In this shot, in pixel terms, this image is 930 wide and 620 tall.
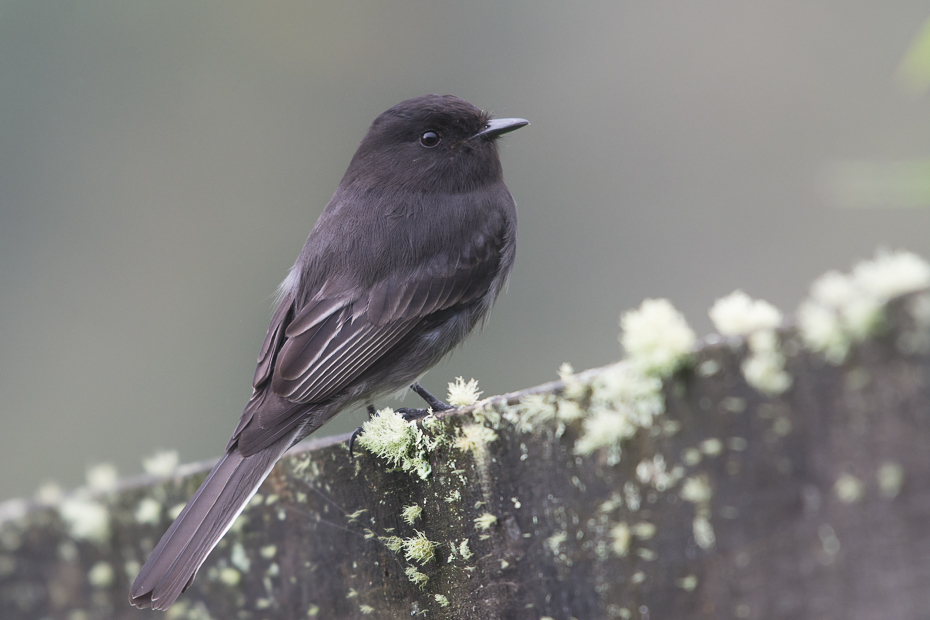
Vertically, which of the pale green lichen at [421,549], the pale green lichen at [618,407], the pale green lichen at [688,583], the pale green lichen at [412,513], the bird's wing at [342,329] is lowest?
the pale green lichen at [688,583]

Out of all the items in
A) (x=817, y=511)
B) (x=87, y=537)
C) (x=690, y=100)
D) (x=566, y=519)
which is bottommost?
(x=817, y=511)

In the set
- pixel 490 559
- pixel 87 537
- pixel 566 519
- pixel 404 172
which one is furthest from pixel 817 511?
pixel 404 172

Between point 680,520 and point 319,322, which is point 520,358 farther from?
point 680,520

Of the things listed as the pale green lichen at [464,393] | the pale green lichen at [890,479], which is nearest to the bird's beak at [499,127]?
the pale green lichen at [464,393]

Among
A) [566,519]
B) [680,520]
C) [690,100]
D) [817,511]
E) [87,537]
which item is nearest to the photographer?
[817,511]

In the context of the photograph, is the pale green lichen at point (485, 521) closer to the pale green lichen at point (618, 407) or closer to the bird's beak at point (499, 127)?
the pale green lichen at point (618, 407)

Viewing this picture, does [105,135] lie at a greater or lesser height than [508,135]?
greater
